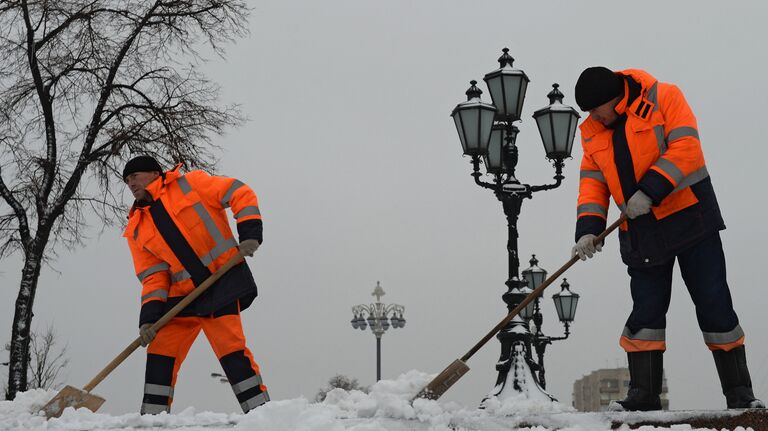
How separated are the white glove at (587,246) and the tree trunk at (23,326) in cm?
926

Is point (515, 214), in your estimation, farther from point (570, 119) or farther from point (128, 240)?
point (128, 240)

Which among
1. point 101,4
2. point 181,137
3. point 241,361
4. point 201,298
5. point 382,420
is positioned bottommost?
point 382,420

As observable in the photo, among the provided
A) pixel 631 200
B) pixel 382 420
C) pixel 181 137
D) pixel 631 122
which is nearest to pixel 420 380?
pixel 382 420

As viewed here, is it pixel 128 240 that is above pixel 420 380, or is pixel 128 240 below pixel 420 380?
above

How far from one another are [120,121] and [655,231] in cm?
1023

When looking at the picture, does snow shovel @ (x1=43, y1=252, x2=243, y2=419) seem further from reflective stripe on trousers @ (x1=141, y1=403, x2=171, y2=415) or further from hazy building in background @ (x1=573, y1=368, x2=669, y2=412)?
hazy building in background @ (x1=573, y1=368, x2=669, y2=412)

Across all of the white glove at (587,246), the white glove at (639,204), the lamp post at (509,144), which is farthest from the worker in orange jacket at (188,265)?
the lamp post at (509,144)

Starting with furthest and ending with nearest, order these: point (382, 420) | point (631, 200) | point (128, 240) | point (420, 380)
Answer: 1. point (128, 240)
2. point (420, 380)
3. point (631, 200)
4. point (382, 420)

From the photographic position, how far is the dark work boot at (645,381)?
4316 mm

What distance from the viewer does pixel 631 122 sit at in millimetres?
4328

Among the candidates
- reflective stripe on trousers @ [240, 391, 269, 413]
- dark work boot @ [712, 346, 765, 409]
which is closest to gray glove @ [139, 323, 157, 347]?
reflective stripe on trousers @ [240, 391, 269, 413]

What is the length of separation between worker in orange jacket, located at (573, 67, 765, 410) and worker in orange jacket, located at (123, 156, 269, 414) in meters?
2.08

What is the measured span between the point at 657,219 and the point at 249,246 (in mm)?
2346

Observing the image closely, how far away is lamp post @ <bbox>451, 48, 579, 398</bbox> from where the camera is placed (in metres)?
8.07
